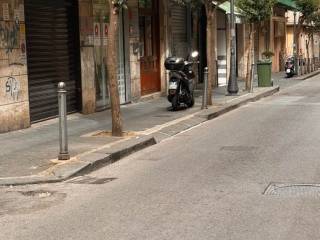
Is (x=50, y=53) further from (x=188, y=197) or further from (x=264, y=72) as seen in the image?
(x=264, y=72)

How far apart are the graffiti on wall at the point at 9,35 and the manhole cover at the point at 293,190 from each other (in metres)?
6.48

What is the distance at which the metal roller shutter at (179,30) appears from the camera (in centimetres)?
2292

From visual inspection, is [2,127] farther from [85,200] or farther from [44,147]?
[85,200]

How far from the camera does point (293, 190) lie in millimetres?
7727

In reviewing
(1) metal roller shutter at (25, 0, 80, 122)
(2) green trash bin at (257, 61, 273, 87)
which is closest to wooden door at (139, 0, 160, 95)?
(1) metal roller shutter at (25, 0, 80, 122)

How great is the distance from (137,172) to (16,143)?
301 centimetres

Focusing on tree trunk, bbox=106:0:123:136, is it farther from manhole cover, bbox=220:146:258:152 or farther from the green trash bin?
the green trash bin

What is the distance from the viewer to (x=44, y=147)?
10.8 meters

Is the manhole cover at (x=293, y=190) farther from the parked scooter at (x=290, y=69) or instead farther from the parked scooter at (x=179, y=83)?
the parked scooter at (x=290, y=69)

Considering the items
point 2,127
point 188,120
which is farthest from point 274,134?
point 2,127

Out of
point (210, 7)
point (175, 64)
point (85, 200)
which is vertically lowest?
point (85, 200)

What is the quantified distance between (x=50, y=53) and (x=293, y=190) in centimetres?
835

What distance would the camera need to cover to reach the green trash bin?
25.7 metres

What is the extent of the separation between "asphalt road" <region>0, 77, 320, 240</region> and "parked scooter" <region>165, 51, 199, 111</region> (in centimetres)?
466
